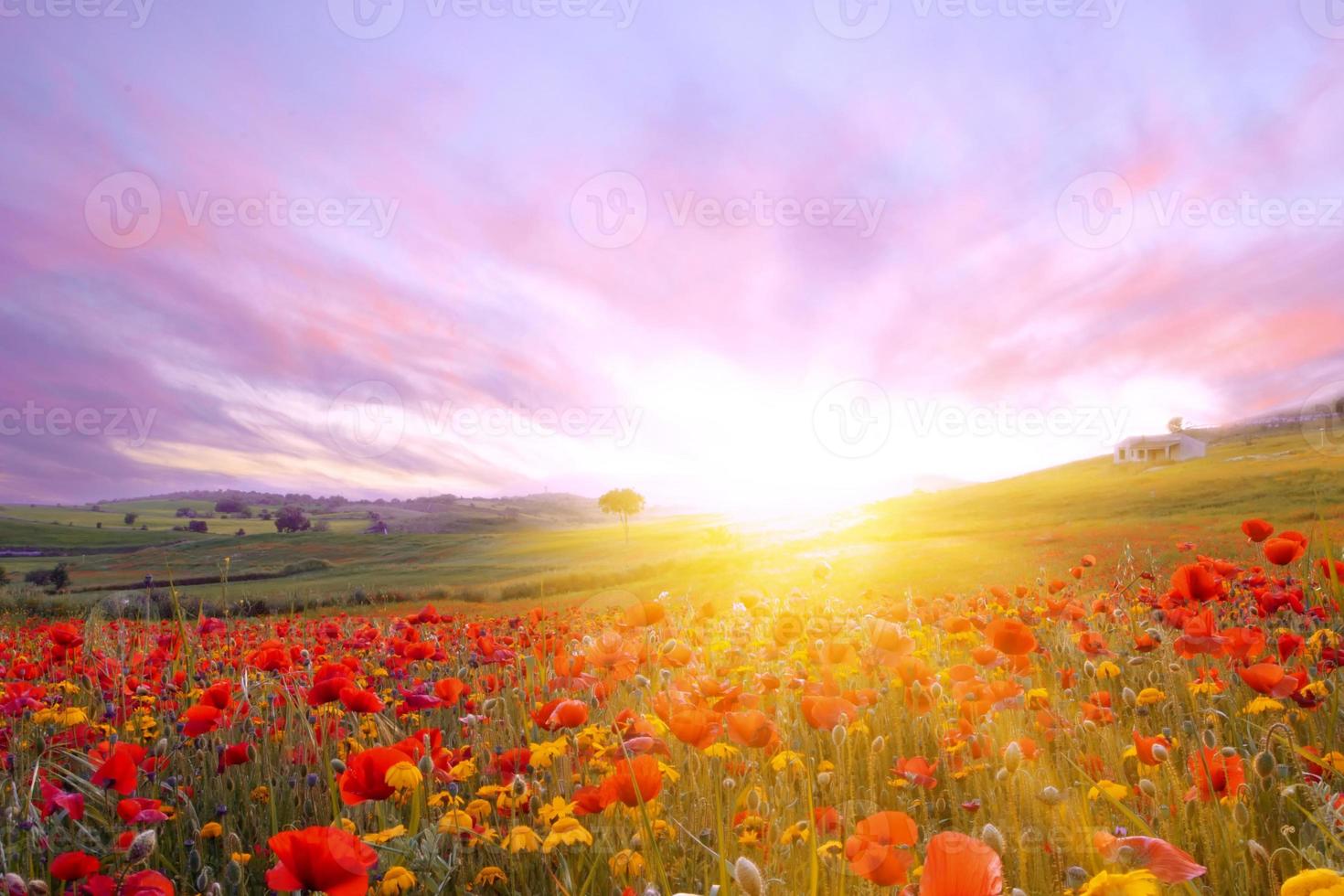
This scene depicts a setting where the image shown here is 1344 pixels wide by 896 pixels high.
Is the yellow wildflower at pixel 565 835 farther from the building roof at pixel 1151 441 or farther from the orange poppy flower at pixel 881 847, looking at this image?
the building roof at pixel 1151 441

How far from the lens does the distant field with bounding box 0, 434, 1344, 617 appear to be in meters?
20.6

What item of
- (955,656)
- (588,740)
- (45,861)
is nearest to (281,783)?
(45,861)

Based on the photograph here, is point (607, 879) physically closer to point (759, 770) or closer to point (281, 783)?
point (759, 770)

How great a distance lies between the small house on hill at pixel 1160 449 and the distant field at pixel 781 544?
300 cm

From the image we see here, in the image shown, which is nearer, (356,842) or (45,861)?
(356,842)

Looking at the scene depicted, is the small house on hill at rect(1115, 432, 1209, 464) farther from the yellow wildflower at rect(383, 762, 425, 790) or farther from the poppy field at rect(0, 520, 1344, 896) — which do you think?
the yellow wildflower at rect(383, 762, 425, 790)

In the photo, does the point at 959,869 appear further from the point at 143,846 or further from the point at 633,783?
the point at 143,846

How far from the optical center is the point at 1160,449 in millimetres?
97188

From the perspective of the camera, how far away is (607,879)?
2.45m

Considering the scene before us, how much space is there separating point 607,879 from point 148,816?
59.7 inches

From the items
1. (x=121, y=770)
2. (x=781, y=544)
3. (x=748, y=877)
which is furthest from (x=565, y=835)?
(x=781, y=544)

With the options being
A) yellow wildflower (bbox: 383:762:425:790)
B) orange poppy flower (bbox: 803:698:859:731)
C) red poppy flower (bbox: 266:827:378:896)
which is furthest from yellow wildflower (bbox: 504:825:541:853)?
orange poppy flower (bbox: 803:698:859:731)

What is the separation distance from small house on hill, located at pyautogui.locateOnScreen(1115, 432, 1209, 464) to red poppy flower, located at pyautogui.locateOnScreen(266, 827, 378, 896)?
375 feet

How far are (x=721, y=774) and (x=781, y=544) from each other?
124 feet
